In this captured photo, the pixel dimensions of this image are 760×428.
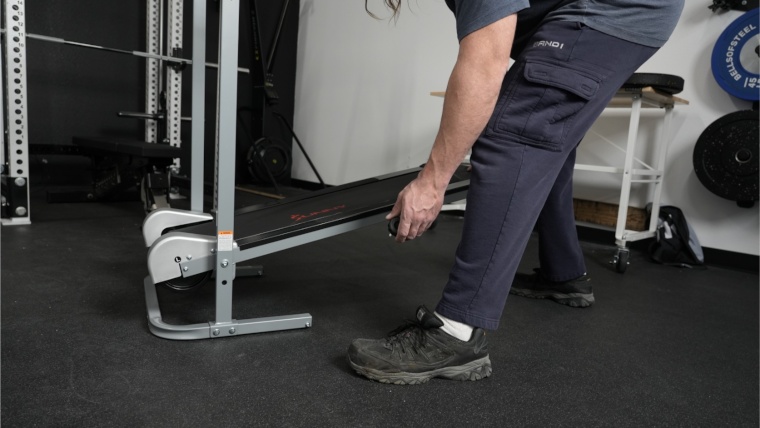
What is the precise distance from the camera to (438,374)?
0.98 metres

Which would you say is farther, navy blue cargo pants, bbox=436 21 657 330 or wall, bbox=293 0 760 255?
wall, bbox=293 0 760 255

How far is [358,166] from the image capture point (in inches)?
156

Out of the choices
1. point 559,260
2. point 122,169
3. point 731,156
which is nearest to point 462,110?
point 559,260

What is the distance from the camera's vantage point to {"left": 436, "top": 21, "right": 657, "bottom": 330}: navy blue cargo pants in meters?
0.88

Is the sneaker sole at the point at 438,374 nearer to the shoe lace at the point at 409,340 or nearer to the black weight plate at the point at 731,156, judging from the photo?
the shoe lace at the point at 409,340

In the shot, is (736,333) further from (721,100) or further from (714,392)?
(721,100)

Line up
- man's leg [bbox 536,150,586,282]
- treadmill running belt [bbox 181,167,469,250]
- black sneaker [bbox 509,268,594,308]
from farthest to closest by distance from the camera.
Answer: black sneaker [bbox 509,268,594,308] → man's leg [bbox 536,150,586,282] → treadmill running belt [bbox 181,167,469,250]

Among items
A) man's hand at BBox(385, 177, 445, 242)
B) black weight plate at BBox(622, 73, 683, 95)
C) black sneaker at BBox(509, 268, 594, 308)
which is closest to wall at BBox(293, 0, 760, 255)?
black weight plate at BBox(622, 73, 683, 95)

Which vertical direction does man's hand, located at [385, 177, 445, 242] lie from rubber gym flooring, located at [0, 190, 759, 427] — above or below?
above

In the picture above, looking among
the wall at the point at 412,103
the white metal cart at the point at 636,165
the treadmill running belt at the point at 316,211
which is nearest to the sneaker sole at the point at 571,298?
the treadmill running belt at the point at 316,211

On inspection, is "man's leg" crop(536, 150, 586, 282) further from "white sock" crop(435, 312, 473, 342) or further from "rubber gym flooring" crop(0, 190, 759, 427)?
"white sock" crop(435, 312, 473, 342)

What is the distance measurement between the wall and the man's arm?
59.4 inches

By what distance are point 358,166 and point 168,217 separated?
2.73 metres

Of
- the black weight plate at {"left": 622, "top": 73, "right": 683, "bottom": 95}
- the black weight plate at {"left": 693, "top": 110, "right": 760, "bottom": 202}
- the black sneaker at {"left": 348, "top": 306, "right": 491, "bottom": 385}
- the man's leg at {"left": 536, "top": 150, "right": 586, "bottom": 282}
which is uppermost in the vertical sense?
the black weight plate at {"left": 622, "top": 73, "right": 683, "bottom": 95}
